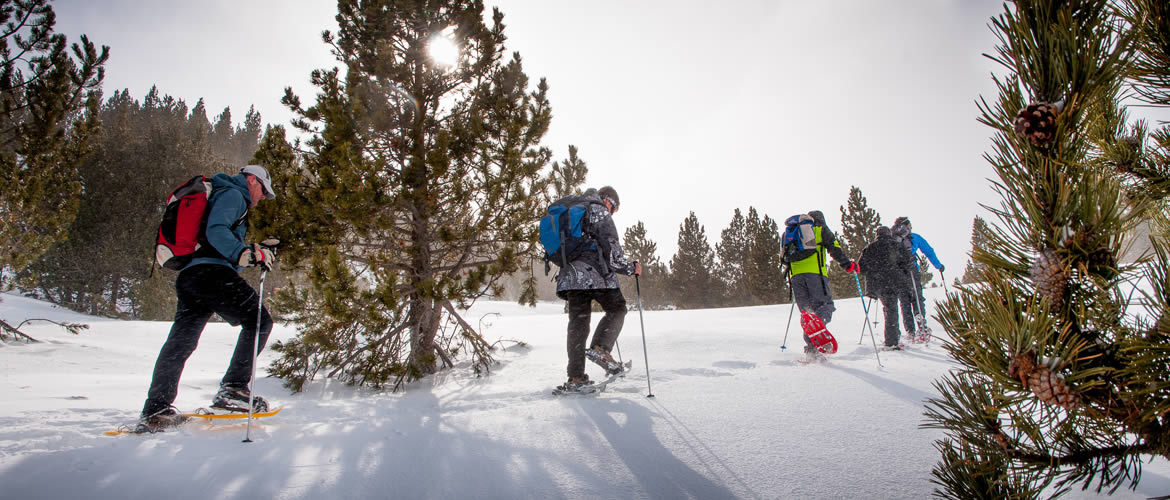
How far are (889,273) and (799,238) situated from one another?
6.10ft

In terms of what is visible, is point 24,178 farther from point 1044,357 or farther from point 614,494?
point 1044,357

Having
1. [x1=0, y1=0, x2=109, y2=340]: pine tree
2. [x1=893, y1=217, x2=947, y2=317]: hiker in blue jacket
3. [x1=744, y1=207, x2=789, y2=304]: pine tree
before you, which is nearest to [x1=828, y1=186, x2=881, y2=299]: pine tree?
[x1=744, y1=207, x2=789, y2=304]: pine tree

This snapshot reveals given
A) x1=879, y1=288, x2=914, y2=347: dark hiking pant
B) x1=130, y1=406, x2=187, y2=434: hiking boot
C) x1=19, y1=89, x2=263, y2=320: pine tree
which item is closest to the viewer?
x1=130, y1=406, x2=187, y2=434: hiking boot

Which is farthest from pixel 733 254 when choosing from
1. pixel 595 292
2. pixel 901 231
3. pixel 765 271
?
pixel 595 292

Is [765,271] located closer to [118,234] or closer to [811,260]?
[811,260]

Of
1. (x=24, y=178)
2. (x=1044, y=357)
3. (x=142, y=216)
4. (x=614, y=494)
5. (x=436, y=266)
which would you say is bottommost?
(x=614, y=494)

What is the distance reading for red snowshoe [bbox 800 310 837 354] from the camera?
4227 mm

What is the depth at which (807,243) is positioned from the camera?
182 inches

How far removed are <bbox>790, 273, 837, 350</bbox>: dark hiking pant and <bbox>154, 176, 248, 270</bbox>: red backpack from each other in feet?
17.2

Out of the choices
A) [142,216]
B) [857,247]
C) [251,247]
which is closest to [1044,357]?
[251,247]

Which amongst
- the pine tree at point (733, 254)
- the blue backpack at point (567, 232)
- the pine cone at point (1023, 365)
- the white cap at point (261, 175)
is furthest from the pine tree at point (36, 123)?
the pine tree at point (733, 254)

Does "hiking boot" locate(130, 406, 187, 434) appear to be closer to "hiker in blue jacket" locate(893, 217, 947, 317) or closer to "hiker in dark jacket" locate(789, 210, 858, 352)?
"hiker in dark jacket" locate(789, 210, 858, 352)

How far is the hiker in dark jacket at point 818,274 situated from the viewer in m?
4.60

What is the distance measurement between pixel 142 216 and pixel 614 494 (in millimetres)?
21392
